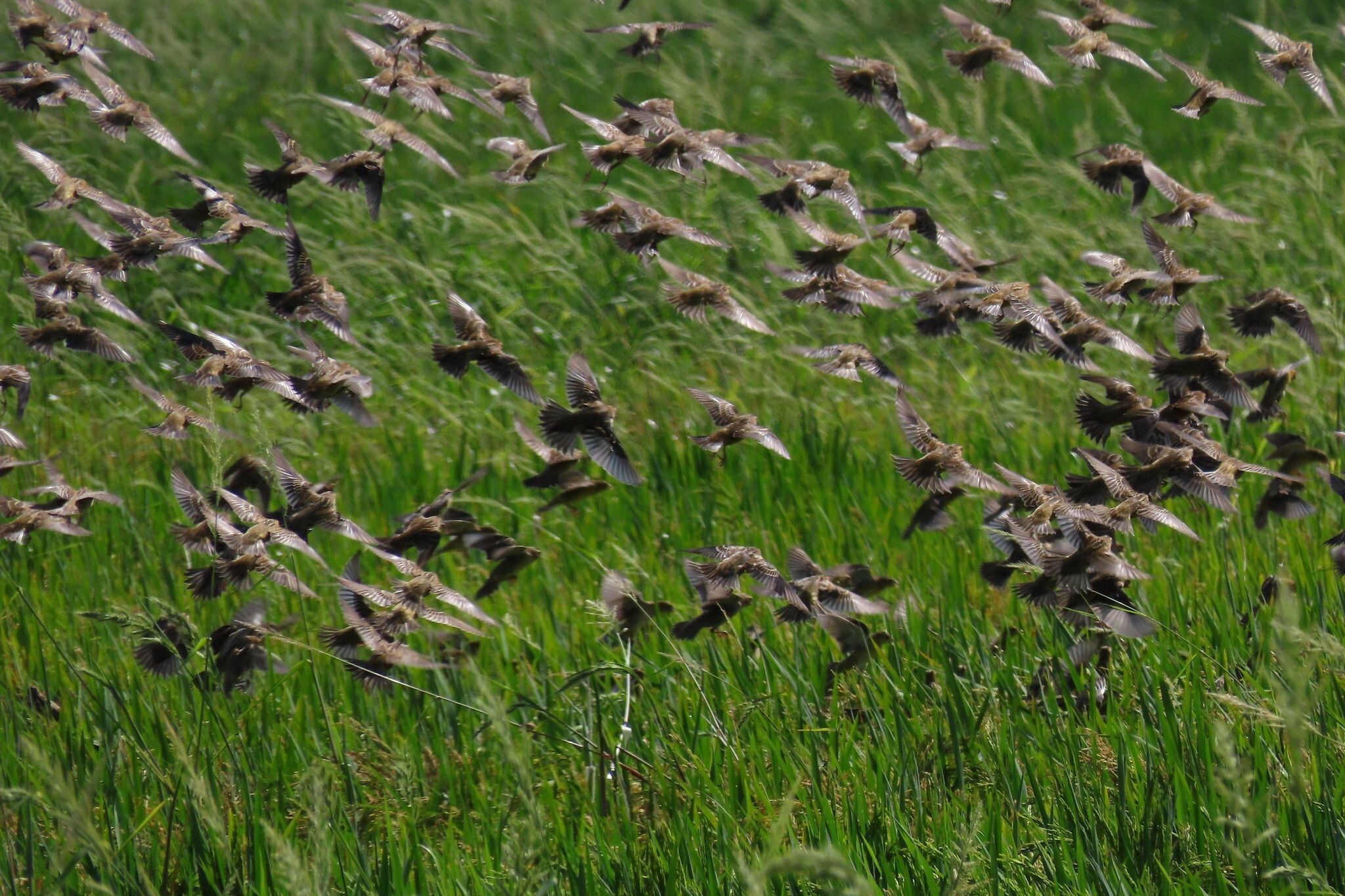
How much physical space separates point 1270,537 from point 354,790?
2.14 m

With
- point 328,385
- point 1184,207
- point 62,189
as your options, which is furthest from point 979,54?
point 62,189

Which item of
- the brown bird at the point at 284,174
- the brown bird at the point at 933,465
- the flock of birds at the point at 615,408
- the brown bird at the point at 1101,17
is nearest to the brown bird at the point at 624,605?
the flock of birds at the point at 615,408

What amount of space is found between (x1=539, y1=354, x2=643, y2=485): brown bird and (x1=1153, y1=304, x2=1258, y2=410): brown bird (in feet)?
3.19

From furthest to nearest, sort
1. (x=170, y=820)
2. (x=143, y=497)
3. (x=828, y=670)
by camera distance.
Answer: (x=143, y=497), (x=828, y=670), (x=170, y=820)

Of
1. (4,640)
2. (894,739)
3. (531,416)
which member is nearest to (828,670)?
(894,739)

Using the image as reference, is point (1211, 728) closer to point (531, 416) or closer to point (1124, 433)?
point (1124, 433)

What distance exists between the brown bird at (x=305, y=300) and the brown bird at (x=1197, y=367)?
1.46 metres

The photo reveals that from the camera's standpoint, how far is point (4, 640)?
2889mm

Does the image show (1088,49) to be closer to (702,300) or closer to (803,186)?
(803,186)

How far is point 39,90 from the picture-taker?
2402 millimetres

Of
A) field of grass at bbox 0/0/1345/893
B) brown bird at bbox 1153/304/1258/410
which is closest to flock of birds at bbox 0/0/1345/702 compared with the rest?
brown bird at bbox 1153/304/1258/410

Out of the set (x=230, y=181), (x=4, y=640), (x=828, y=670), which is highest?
(x=828, y=670)

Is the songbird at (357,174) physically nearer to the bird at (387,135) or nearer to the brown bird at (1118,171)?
the bird at (387,135)

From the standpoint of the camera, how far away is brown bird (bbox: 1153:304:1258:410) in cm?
224
